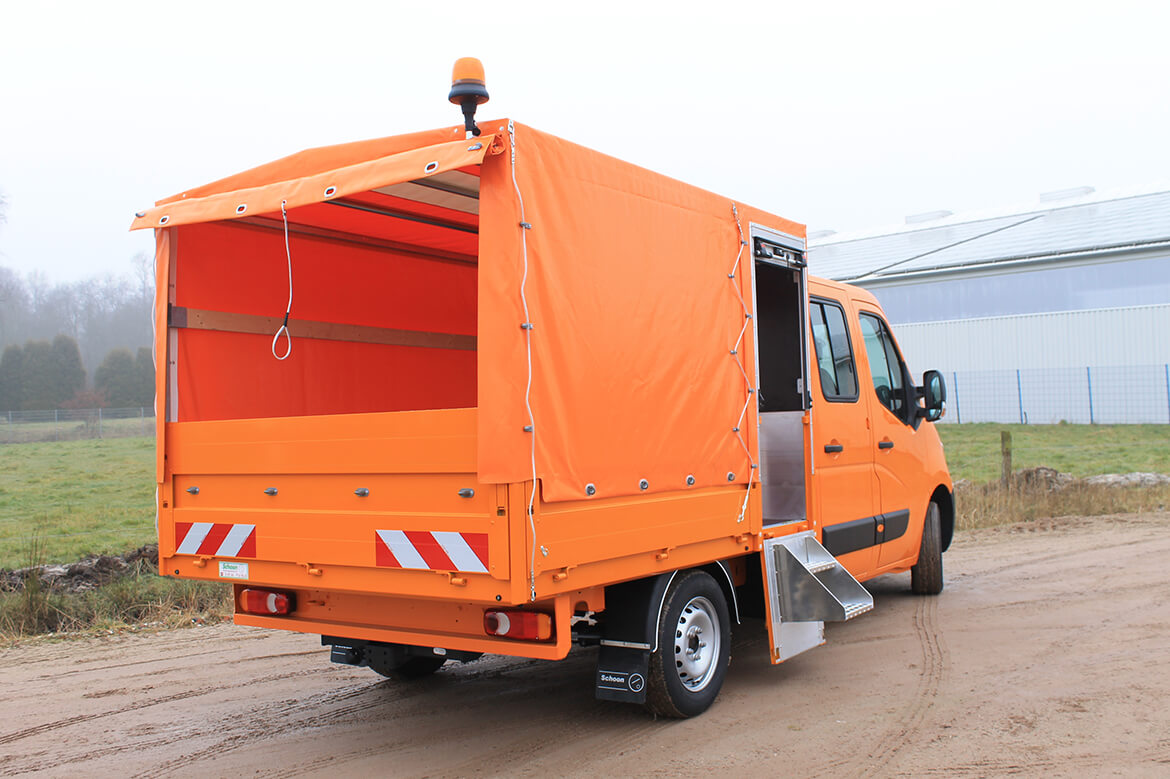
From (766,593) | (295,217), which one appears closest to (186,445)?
(295,217)

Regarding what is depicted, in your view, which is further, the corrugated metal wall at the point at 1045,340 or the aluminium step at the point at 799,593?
the corrugated metal wall at the point at 1045,340

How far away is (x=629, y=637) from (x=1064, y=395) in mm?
27250

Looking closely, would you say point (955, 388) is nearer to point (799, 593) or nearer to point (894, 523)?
point (894, 523)

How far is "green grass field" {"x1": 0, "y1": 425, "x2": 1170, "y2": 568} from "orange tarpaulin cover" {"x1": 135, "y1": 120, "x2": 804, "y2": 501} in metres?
7.50

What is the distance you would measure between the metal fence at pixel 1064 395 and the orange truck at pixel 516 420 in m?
23.9

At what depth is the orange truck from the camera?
4.22 m

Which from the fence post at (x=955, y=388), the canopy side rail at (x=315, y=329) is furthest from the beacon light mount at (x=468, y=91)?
the fence post at (x=955, y=388)

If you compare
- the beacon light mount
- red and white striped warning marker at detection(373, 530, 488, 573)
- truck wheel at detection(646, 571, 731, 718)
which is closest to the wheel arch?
truck wheel at detection(646, 571, 731, 718)

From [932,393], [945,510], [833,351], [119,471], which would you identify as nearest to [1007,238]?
[119,471]

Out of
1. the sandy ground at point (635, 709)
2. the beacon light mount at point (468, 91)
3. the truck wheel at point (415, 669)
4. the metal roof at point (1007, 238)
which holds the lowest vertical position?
the sandy ground at point (635, 709)

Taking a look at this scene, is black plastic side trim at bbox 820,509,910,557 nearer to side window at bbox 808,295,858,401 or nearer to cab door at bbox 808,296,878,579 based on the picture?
cab door at bbox 808,296,878,579

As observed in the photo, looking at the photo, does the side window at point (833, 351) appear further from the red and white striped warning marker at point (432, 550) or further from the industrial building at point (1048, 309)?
the industrial building at point (1048, 309)

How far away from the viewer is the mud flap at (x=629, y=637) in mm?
4871

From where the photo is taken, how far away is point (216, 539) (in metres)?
5.04
